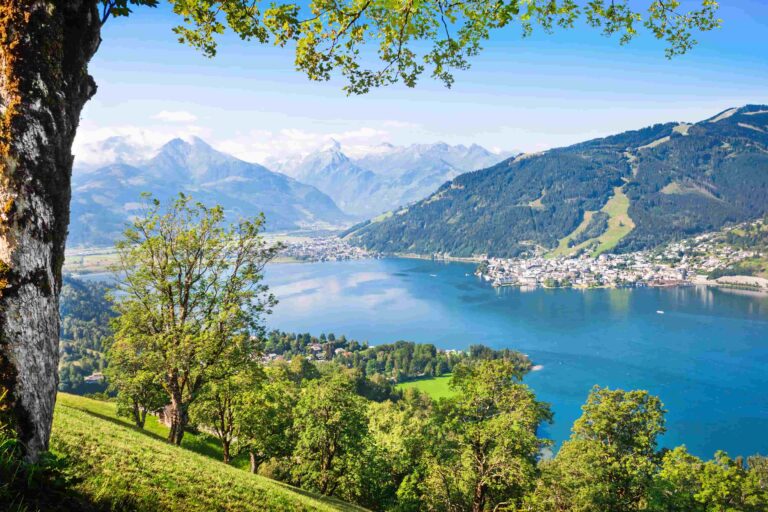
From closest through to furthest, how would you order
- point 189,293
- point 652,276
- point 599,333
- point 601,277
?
point 189,293, point 599,333, point 652,276, point 601,277

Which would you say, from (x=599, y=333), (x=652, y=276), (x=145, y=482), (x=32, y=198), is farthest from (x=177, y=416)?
(x=652, y=276)

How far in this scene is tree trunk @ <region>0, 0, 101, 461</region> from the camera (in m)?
3.59

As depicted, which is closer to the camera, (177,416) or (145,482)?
(145,482)

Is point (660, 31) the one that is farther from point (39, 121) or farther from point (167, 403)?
point (167, 403)

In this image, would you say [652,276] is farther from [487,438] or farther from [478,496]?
[478,496]

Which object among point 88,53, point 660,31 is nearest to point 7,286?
point 88,53

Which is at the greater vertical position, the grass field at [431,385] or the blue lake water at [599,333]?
the blue lake water at [599,333]

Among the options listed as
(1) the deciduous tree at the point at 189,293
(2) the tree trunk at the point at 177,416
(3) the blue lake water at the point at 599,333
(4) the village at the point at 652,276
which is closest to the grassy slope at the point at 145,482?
(1) the deciduous tree at the point at 189,293

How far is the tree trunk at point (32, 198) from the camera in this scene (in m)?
3.59

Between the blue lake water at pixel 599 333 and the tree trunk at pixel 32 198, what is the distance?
223ft

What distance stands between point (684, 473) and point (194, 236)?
24415 mm

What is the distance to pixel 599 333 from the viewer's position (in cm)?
10638

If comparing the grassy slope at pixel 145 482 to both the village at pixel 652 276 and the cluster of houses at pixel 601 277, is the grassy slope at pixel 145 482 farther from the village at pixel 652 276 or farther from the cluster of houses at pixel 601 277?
the cluster of houses at pixel 601 277

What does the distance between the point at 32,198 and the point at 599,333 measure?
11716 cm
